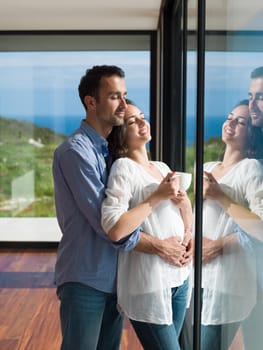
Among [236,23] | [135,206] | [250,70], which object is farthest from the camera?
[135,206]

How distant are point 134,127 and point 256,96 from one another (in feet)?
1.96

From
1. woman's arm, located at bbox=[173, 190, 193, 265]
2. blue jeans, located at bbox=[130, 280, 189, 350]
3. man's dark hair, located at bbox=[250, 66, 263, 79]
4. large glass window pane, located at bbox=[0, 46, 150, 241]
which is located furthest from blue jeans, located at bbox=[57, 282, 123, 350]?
large glass window pane, located at bbox=[0, 46, 150, 241]

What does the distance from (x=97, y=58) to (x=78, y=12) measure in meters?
0.94

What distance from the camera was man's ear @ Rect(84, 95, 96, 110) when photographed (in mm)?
1562

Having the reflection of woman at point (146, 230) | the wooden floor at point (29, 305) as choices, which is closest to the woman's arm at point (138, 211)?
the reflection of woman at point (146, 230)

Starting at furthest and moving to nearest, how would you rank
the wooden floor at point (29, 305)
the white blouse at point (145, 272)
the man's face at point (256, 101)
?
the wooden floor at point (29, 305) → the white blouse at point (145, 272) → the man's face at point (256, 101)

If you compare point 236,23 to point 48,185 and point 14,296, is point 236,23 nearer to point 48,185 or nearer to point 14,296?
point 14,296

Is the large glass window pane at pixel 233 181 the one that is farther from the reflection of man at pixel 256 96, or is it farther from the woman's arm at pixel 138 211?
the woman's arm at pixel 138 211

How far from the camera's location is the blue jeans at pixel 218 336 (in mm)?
1511

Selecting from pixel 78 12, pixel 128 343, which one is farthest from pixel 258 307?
pixel 78 12

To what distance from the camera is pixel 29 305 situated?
12.3 feet

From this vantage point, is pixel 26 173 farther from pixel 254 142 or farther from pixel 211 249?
pixel 254 142

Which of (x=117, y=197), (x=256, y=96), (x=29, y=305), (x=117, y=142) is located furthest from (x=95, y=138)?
(x=29, y=305)

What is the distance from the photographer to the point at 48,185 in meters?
5.68
